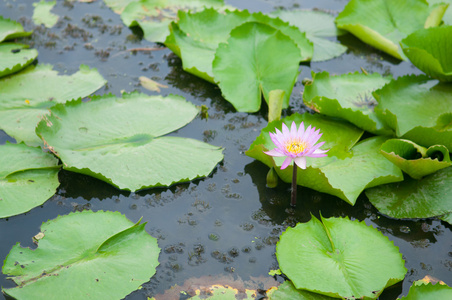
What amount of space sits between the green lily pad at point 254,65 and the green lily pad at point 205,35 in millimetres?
202

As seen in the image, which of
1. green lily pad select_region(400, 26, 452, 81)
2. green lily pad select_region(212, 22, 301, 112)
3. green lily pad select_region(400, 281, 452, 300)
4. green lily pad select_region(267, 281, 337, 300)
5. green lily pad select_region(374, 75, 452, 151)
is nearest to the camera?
green lily pad select_region(400, 281, 452, 300)

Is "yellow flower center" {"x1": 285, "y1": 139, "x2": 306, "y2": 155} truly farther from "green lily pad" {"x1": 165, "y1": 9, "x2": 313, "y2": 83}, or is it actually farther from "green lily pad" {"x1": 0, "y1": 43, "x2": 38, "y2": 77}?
"green lily pad" {"x1": 0, "y1": 43, "x2": 38, "y2": 77}

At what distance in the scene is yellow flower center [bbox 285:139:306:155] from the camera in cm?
193

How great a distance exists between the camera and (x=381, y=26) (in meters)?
3.42

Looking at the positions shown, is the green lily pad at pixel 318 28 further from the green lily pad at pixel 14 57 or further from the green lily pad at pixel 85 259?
the green lily pad at pixel 85 259

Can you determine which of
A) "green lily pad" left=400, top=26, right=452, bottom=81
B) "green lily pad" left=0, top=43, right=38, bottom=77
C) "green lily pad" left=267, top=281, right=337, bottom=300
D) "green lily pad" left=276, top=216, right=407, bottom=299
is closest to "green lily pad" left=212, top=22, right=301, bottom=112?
"green lily pad" left=400, top=26, right=452, bottom=81

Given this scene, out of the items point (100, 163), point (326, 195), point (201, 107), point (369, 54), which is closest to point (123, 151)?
point (100, 163)

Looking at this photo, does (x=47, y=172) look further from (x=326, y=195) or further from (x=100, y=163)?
(x=326, y=195)

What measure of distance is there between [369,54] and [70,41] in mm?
2256

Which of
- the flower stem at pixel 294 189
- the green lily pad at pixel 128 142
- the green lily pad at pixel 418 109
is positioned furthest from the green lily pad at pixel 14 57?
the green lily pad at pixel 418 109

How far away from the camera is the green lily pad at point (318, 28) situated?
3303mm

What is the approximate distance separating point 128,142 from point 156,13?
61.8 inches

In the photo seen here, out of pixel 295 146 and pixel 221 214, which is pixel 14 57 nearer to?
pixel 221 214

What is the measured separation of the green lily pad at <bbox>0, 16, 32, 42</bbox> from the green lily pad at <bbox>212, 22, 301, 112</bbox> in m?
1.60
